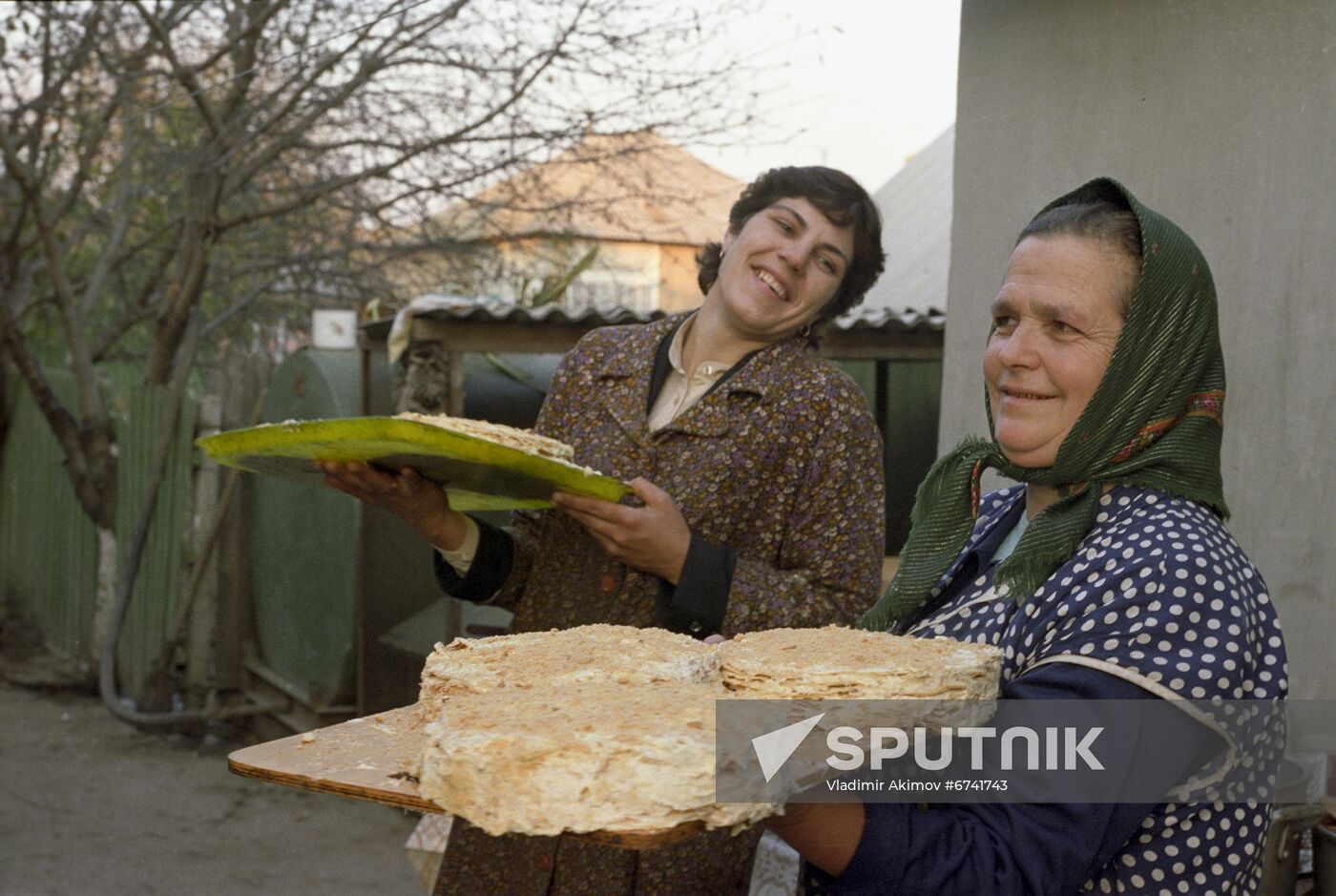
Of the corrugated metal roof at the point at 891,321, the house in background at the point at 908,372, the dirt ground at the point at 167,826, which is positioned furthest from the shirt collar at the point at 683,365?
the house in background at the point at 908,372

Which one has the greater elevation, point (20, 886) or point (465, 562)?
point (465, 562)

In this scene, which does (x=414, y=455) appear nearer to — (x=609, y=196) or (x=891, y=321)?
(x=891, y=321)

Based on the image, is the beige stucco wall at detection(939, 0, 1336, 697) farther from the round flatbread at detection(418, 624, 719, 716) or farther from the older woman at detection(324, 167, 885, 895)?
the round flatbread at detection(418, 624, 719, 716)

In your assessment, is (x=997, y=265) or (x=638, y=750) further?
(x=997, y=265)

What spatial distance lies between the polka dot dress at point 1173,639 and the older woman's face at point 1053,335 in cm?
16

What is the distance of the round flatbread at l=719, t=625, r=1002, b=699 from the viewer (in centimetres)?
139

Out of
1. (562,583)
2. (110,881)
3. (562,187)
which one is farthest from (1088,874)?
(562,187)

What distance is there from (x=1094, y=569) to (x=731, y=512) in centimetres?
115

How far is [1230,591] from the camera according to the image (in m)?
1.46

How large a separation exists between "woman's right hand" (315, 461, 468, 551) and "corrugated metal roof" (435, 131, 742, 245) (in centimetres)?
504

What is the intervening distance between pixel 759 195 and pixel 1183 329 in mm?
1398

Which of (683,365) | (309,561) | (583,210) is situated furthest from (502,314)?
(583,210)

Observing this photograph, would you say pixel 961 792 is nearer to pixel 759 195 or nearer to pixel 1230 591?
pixel 1230 591

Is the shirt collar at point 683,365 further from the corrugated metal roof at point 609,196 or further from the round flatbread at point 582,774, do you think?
the corrugated metal roof at point 609,196
